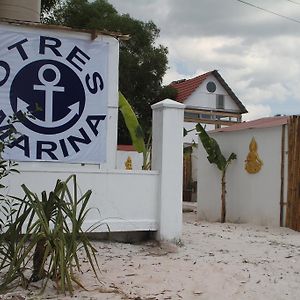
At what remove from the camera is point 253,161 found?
12820mm

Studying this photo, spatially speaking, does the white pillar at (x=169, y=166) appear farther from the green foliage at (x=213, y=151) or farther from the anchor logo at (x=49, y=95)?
the green foliage at (x=213, y=151)

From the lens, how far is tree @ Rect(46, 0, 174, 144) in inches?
958

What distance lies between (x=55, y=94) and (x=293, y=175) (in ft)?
18.7

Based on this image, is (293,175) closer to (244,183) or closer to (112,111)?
(244,183)

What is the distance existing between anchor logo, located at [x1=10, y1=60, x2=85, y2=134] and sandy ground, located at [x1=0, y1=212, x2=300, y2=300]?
2077mm

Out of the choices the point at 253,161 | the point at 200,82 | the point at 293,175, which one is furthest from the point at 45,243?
the point at 200,82

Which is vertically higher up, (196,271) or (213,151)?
(213,151)

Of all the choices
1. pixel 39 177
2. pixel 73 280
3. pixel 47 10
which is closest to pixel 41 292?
pixel 73 280

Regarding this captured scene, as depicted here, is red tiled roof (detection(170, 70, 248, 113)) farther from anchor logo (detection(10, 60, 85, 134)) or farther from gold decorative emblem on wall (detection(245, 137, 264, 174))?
anchor logo (detection(10, 60, 85, 134))

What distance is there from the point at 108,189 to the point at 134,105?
1698cm

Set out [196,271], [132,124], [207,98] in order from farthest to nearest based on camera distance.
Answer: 1. [207,98]
2. [132,124]
3. [196,271]

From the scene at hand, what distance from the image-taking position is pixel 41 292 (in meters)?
5.41

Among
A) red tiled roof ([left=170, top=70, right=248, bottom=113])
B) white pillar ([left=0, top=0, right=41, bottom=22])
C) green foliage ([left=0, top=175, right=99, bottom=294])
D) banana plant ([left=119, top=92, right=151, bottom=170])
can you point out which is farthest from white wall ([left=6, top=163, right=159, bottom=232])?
red tiled roof ([left=170, top=70, right=248, bottom=113])

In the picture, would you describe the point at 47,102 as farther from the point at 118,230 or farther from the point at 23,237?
the point at 23,237
